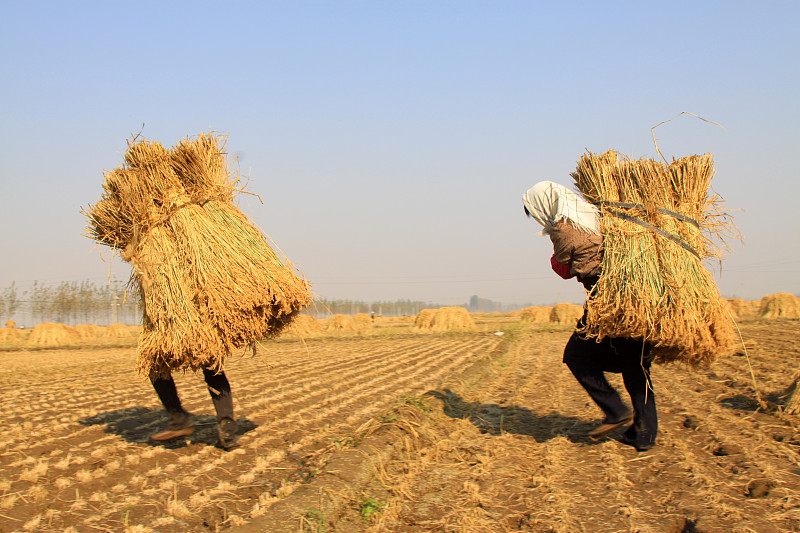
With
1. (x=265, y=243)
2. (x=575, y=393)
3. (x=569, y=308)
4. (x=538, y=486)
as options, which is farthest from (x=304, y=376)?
(x=569, y=308)

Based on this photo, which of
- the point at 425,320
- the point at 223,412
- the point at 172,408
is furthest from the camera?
the point at 425,320

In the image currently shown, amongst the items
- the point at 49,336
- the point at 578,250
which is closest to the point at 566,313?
the point at 49,336

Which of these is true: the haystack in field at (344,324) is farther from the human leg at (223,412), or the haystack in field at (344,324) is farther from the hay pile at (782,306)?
the human leg at (223,412)

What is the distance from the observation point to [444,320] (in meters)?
29.8

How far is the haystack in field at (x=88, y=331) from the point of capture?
3039 cm

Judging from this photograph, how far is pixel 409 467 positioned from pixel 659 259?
2017 mm

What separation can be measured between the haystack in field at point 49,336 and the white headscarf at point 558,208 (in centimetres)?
2857

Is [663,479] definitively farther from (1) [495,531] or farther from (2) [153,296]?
(2) [153,296]

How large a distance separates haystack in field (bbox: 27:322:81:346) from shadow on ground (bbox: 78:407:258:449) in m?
24.9

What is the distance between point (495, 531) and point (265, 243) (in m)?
2.44

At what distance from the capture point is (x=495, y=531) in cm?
249

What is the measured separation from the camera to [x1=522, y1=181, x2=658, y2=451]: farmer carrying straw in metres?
3.47

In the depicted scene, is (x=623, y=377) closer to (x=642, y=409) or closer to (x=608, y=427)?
(x=642, y=409)

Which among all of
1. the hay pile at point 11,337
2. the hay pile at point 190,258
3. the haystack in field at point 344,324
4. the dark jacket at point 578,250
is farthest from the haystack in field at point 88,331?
the dark jacket at point 578,250
